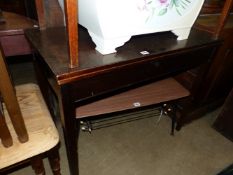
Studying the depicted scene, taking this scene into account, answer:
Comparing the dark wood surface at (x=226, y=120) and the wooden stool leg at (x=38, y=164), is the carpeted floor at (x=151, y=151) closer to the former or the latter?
the dark wood surface at (x=226, y=120)

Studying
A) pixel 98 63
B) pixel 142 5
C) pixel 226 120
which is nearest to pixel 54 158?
pixel 98 63

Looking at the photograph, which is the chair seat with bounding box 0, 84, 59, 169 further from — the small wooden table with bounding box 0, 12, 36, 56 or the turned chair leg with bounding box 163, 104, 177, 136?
the turned chair leg with bounding box 163, 104, 177, 136

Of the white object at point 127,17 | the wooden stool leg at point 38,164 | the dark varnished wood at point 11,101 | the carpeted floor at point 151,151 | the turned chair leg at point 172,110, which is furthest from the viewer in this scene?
the turned chair leg at point 172,110

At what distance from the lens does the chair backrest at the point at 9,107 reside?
20.8 inches

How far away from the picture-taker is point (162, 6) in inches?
29.3

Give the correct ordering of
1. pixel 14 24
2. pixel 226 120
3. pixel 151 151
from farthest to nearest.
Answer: pixel 226 120, pixel 151 151, pixel 14 24

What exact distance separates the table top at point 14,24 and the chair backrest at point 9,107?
403mm

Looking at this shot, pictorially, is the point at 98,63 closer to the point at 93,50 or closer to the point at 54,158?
the point at 93,50

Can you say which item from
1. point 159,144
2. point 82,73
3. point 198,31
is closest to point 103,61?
point 82,73

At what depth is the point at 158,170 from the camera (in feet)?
4.01

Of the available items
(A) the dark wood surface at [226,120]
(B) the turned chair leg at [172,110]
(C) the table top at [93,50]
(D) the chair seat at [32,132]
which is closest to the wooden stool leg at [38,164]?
(D) the chair seat at [32,132]

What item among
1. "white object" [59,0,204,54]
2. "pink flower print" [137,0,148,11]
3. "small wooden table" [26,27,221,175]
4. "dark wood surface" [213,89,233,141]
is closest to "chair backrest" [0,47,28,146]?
"small wooden table" [26,27,221,175]

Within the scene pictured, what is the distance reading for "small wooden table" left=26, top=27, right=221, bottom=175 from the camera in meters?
0.68

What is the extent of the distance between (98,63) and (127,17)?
0.19m
